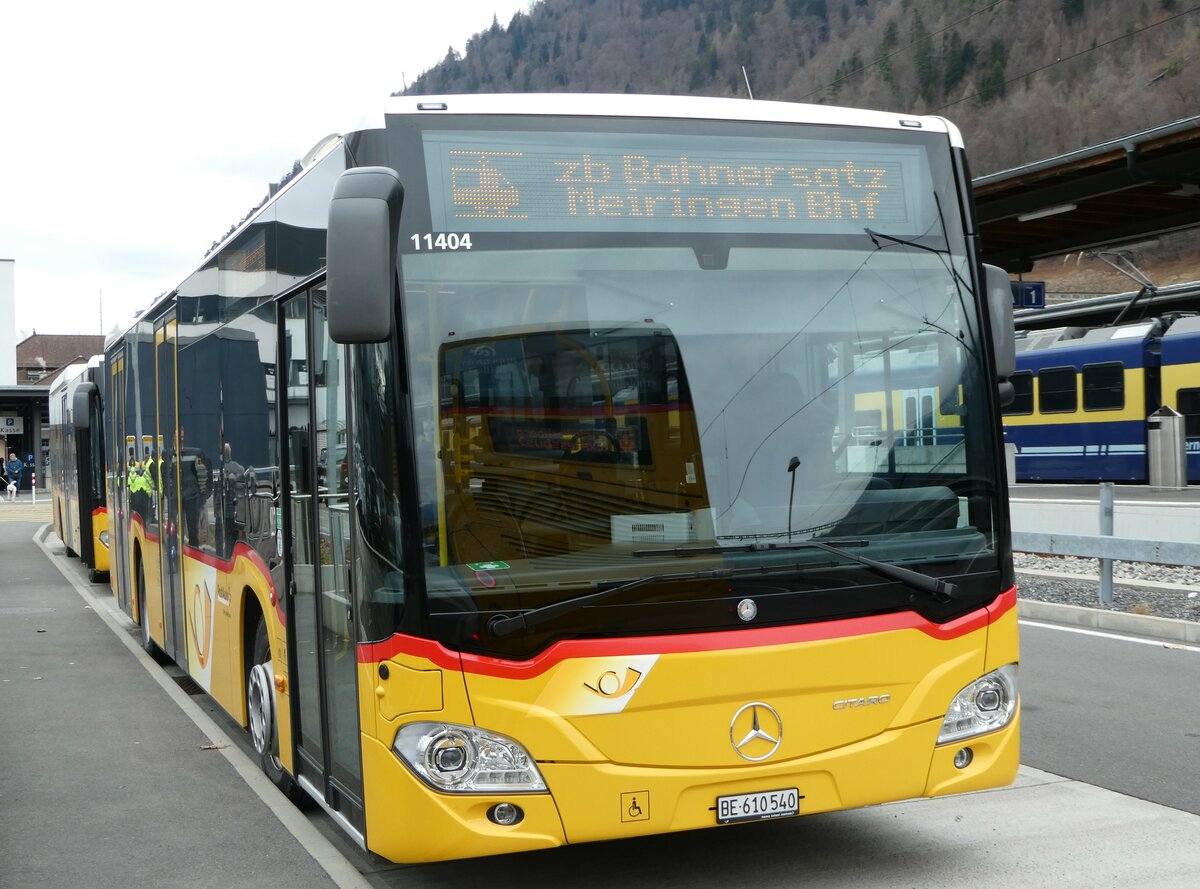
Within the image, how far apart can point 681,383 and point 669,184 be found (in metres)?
0.78

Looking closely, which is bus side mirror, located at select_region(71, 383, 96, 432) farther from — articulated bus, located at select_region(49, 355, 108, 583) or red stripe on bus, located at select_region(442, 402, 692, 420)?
red stripe on bus, located at select_region(442, 402, 692, 420)

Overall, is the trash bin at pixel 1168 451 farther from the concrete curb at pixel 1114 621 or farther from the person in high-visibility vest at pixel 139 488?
the person in high-visibility vest at pixel 139 488

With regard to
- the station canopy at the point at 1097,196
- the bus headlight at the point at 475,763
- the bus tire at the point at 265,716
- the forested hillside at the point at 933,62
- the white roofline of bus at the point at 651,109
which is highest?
the forested hillside at the point at 933,62

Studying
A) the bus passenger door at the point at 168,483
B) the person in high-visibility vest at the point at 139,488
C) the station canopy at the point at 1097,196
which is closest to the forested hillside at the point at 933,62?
the station canopy at the point at 1097,196

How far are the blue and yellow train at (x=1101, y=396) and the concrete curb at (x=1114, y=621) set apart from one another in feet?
61.5

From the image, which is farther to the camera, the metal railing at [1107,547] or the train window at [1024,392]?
the train window at [1024,392]

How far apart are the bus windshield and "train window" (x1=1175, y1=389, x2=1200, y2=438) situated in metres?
26.9

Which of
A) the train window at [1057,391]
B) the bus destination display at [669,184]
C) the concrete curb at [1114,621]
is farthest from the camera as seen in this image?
the train window at [1057,391]

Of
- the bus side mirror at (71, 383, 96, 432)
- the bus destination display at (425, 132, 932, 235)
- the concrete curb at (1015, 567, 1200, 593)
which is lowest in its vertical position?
the concrete curb at (1015, 567, 1200, 593)

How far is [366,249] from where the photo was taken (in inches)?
180

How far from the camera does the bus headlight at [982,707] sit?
526 cm

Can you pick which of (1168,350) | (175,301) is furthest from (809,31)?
(175,301)

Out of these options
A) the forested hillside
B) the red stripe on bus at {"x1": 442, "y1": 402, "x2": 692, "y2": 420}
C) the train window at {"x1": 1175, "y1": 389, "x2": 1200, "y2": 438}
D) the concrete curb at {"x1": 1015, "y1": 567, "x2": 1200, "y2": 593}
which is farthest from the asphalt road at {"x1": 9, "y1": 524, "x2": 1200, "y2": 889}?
the forested hillside

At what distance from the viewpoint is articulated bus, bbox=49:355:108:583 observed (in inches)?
727
